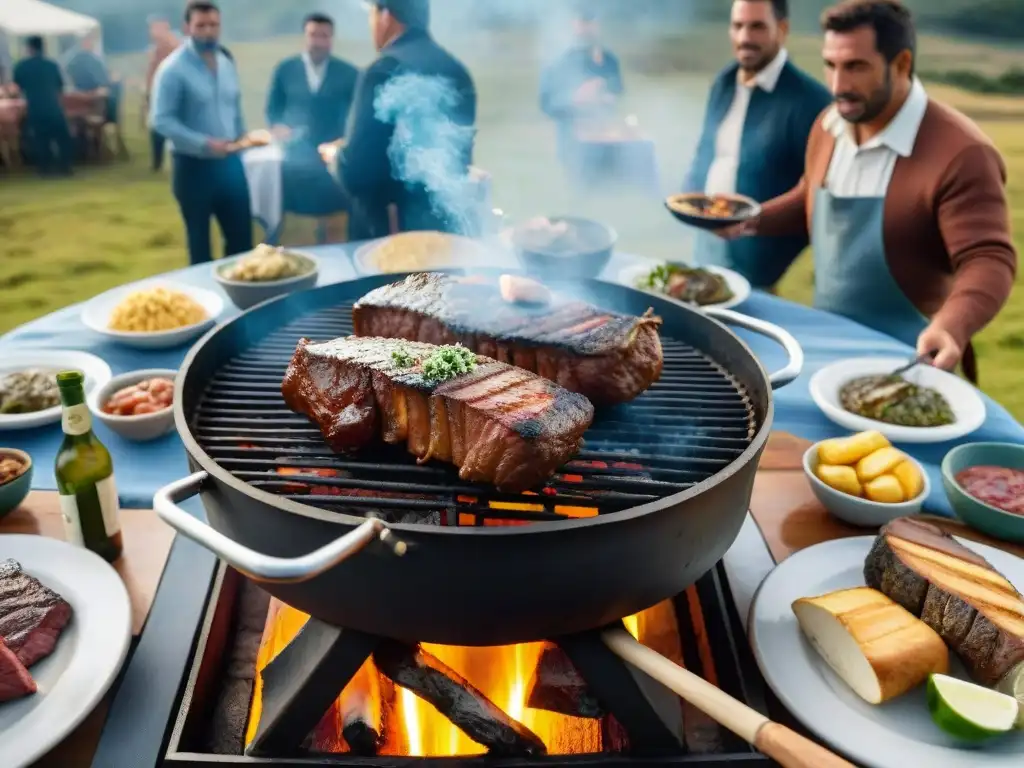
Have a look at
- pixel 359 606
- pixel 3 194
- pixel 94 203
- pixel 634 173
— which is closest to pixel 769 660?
pixel 359 606

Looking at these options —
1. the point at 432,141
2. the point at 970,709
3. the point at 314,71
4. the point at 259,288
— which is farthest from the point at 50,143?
the point at 970,709

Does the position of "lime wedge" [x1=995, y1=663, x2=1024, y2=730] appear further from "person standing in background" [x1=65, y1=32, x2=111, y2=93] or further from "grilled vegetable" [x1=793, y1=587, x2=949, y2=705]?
"person standing in background" [x1=65, y1=32, x2=111, y2=93]

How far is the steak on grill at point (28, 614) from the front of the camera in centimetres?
216

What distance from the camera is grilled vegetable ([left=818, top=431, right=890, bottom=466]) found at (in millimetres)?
2936

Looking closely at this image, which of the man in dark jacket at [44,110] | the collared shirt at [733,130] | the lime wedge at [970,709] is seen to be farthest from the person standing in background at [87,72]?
the lime wedge at [970,709]

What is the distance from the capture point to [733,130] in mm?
6672

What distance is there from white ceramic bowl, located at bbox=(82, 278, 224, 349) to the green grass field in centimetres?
450

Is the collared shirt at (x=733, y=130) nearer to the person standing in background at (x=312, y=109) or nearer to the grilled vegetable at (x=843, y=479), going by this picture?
the grilled vegetable at (x=843, y=479)

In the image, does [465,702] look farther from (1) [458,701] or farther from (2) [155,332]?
(2) [155,332]

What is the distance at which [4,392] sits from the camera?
331 cm

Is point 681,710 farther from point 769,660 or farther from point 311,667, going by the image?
point 311,667

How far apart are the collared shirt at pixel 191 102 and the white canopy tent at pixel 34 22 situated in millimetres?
11618

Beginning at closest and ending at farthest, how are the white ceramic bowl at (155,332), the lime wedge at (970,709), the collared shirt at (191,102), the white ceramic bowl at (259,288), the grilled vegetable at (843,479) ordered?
the lime wedge at (970,709)
the grilled vegetable at (843,479)
the white ceramic bowl at (155,332)
the white ceramic bowl at (259,288)
the collared shirt at (191,102)

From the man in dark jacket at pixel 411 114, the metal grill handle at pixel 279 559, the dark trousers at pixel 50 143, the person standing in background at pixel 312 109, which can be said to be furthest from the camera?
the dark trousers at pixel 50 143
